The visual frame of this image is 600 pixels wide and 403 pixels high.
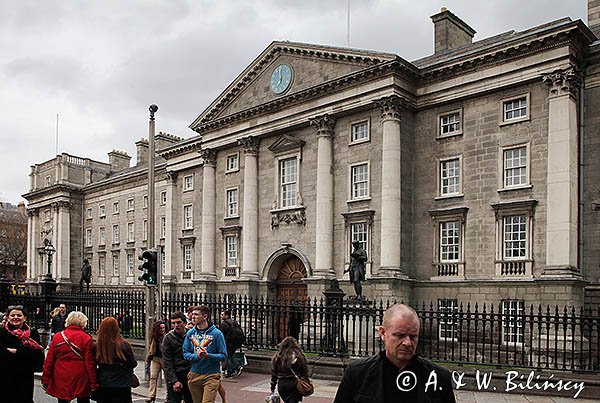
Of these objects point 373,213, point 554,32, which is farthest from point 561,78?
point 373,213

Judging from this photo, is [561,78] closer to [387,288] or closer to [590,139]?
[590,139]

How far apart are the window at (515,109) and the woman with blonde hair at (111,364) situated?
21149 millimetres

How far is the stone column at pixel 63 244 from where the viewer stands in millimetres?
59219

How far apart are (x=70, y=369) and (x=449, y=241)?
21.5 metres

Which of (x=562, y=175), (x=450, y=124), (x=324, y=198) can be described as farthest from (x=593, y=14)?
(x=324, y=198)

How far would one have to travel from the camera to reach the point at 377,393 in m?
3.50

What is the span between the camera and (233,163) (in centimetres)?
3619

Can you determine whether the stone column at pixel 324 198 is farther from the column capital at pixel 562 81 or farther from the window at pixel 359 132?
the column capital at pixel 562 81

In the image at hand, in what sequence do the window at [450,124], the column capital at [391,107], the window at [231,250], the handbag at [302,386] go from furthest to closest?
the window at [231,250] < the column capital at [391,107] < the window at [450,124] < the handbag at [302,386]

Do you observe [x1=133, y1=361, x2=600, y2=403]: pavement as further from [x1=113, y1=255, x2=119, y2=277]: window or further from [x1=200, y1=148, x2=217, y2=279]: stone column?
[x1=113, y1=255, x2=119, y2=277]: window

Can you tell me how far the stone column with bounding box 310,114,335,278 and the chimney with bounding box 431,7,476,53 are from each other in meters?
7.09

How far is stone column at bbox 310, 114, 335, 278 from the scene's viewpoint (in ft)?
96.4

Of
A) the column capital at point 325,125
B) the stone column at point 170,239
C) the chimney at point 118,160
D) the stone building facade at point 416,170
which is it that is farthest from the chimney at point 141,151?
the column capital at point 325,125

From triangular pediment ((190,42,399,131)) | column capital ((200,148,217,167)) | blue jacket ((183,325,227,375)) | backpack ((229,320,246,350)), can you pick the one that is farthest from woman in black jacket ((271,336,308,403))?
column capital ((200,148,217,167))
